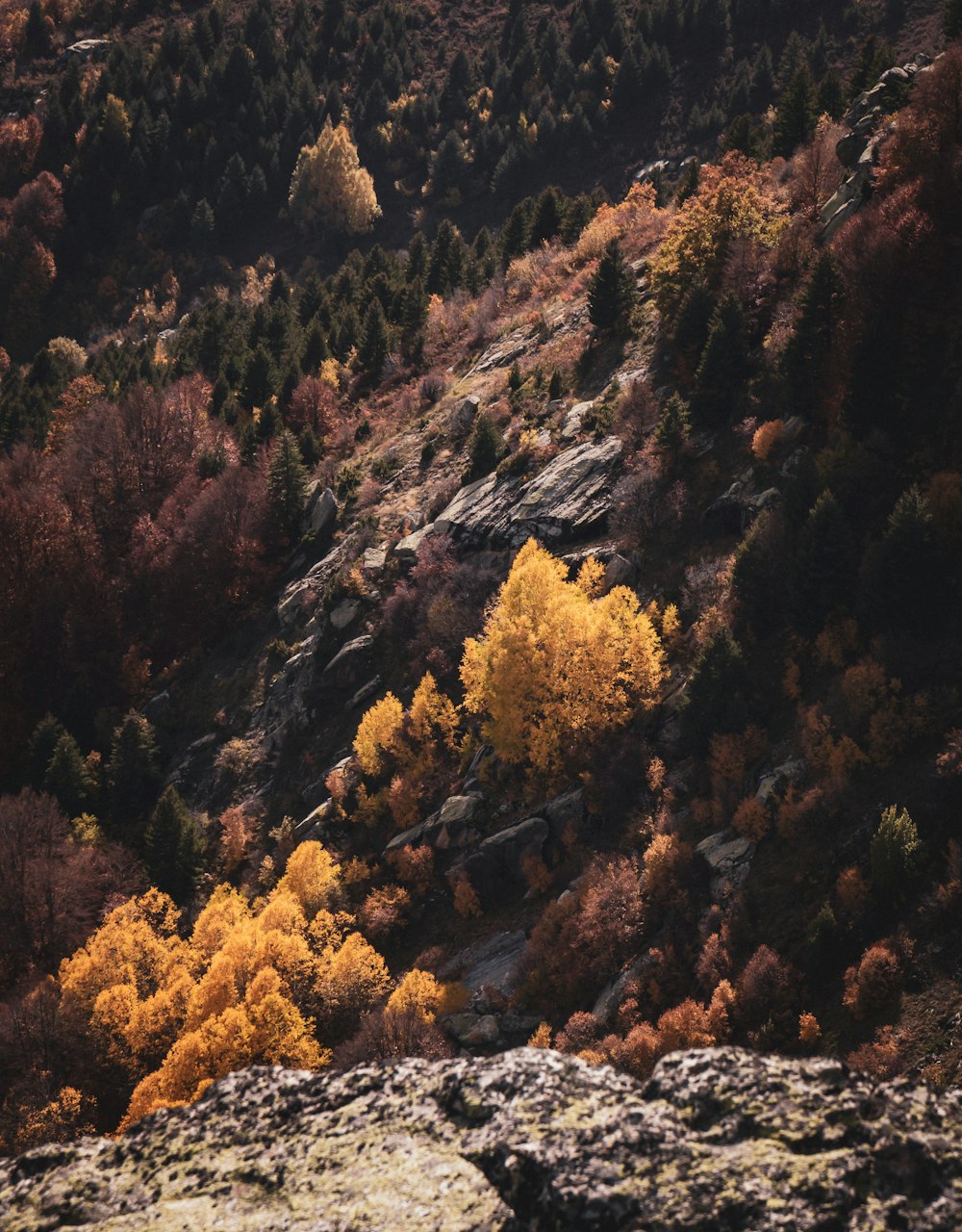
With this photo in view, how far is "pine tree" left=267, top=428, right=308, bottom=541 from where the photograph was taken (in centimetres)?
6988

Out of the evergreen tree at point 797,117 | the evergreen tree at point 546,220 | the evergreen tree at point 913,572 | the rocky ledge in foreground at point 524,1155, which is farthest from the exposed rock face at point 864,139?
the rocky ledge in foreground at point 524,1155

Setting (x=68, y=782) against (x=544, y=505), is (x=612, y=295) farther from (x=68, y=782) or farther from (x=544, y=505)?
(x=68, y=782)

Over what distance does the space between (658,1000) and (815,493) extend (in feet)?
69.5

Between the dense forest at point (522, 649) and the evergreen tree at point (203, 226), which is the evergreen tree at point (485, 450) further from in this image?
the evergreen tree at point (203, 226)

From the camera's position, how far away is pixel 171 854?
171ft

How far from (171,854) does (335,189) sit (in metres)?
Answer: 111

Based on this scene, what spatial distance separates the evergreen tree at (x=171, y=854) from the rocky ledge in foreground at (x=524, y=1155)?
37.4m

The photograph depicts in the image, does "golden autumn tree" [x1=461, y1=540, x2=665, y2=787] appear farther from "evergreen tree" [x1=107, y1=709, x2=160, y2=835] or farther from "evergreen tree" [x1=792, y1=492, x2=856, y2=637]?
"evergreen tree" [x1=107, y1=709, x2=160, y2=835]

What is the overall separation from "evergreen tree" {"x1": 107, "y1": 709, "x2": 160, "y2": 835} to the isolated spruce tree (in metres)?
39.4

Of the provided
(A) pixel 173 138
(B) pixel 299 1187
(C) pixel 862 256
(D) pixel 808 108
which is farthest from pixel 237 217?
(B) pixel 299 1187

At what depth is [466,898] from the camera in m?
42.1

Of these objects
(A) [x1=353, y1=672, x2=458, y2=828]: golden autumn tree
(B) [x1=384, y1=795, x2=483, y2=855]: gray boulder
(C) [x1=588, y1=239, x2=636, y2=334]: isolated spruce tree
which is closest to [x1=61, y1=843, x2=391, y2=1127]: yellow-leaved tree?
(A) [x1=353, y1=672, x2=458, y2=828]: golden autumn tree

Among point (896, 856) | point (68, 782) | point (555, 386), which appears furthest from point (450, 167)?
point (896, 856)

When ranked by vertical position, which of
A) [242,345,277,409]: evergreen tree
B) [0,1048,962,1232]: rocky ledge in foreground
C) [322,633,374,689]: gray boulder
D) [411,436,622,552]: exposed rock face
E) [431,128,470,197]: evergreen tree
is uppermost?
[431,128,470,197]: evergreen tree
